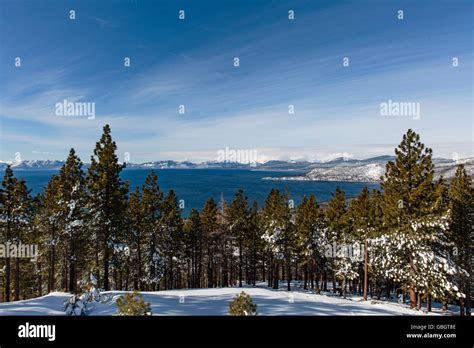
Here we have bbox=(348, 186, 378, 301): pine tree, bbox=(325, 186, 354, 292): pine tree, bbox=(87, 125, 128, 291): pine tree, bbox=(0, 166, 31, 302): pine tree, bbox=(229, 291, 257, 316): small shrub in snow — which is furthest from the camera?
bbox=(325, 186, 354, 292): pine tree

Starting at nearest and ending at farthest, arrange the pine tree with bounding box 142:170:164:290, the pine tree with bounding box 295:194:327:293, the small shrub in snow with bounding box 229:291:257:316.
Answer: the small shrub in snow with bounding box 229:291:257:316 → the pine tree with bounding box 142:170:164:290 → the pine tree with bounding box 295:194:327:293

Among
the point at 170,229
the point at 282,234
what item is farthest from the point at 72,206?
the point at 282,234

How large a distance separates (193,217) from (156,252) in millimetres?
7335

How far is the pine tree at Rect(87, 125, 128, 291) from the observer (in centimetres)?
2017

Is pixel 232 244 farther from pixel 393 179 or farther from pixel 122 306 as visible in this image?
pixel 122 306

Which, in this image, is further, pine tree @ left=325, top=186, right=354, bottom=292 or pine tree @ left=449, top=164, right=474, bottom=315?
pine tree @ left=325, top=186, right=354, bottom=292

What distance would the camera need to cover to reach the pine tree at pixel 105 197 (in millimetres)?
20172

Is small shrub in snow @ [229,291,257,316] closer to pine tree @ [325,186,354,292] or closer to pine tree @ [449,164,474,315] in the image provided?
pine tree @ [449,164,474,315]

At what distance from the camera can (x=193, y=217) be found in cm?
3509

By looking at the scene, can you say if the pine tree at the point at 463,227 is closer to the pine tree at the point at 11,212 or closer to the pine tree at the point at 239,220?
the pine tree at the point at 239,220

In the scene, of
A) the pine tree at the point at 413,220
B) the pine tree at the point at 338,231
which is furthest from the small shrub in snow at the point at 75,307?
the pine tree at the point at 338,231
